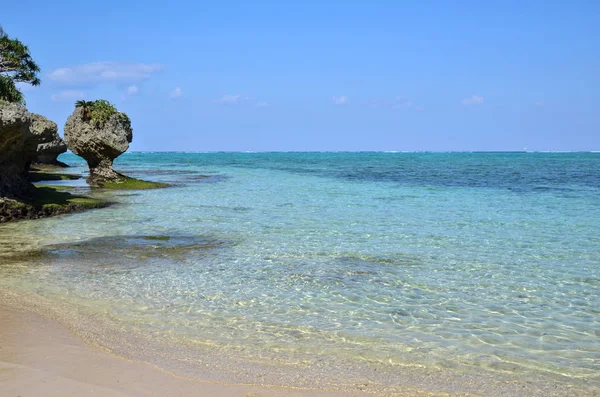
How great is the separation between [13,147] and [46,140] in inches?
510

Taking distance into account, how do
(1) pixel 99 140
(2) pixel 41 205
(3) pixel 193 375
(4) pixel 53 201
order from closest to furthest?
(3) pixel 193 375
(2) pixel 41 205
(4) pixel 53 201
(1) pixel 99 140

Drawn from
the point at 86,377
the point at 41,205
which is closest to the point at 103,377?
the point at 86,377

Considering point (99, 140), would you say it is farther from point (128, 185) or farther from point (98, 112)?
point (128, 185)

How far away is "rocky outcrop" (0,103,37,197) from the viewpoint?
19719mm

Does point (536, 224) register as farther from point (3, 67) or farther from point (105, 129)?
point (3, 67)

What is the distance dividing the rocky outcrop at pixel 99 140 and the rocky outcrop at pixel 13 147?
14.7m

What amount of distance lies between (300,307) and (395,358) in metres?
2.71

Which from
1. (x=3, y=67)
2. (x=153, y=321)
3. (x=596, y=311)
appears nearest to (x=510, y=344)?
(x=596, y=311)

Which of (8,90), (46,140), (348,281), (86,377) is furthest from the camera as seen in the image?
(8,90)

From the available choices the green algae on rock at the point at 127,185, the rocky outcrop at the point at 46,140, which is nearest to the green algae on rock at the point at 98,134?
the green algae on rock at the point at 127,185

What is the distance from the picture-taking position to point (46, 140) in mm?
33500

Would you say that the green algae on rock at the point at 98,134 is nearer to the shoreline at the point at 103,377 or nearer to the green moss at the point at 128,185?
the green moss at the point at 128,185

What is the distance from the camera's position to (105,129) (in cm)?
3822

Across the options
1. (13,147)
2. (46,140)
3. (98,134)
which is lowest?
(13,147)
